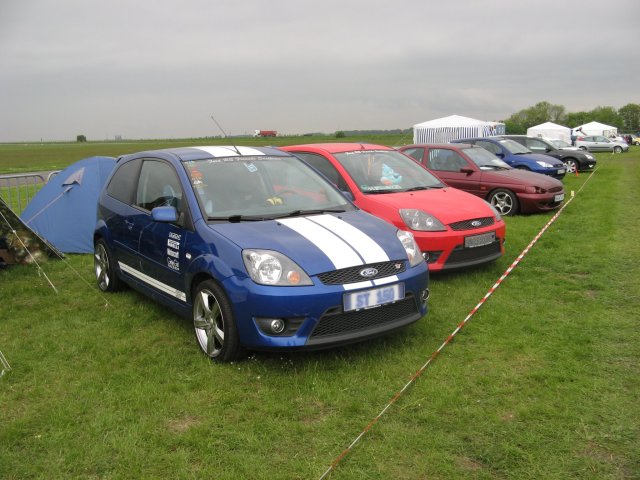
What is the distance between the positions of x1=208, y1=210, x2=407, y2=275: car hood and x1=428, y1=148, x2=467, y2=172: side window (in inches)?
269

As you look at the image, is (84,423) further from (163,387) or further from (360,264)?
(360,264)

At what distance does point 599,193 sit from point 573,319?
1048cm

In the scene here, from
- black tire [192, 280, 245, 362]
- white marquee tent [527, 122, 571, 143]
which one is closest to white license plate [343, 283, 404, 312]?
black tire [192, 280, 245, 362]

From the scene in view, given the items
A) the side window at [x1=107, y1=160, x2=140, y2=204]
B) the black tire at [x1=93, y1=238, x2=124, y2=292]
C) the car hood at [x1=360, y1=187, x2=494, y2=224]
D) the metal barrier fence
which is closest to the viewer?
the side window at [x1=107, y1=160, x2=140, y2=204]

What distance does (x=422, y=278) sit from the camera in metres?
Result: 4.23

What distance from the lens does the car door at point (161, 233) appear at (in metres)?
4.39

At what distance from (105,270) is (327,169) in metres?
2.95

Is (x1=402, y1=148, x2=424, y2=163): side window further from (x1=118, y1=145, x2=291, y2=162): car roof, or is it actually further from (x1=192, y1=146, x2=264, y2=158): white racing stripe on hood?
(x1=192, y1=146, x2=264, y2=158): white racing stripe on hood

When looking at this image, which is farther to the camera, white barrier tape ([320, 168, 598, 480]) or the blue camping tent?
the blue camping tent

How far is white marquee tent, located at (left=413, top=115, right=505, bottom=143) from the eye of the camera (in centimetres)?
2889

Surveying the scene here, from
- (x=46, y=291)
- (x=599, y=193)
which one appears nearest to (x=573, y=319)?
(x=46, y=291)

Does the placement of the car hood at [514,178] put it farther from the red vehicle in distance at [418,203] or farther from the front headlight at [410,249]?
the front headlight at [410,249]

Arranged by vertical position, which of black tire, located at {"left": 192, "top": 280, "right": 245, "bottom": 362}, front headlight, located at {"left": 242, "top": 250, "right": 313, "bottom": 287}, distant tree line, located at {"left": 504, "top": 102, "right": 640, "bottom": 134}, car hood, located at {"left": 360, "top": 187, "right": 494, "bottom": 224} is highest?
distant tree line, located at {"left": 504, "top": 102, "right": 640, "bottom": 134}

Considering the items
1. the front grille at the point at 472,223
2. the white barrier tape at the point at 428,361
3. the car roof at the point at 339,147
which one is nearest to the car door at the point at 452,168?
the white barrier tape at the point at 428,361
